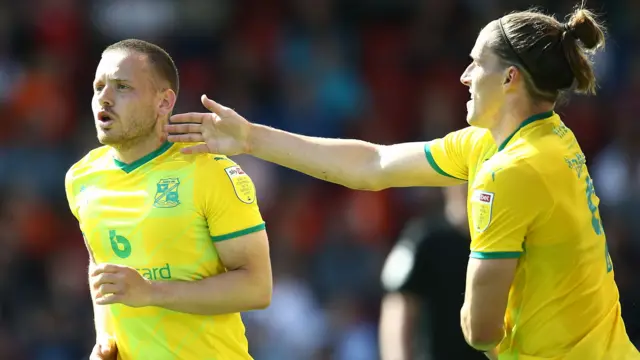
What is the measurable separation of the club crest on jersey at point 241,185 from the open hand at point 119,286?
535 millimetres

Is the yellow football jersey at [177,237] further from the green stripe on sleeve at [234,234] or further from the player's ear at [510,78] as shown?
the player's ear at [510,78]

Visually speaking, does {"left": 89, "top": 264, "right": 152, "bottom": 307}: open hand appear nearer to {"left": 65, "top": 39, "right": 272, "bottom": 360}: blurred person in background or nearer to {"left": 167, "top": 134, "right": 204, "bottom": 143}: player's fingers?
{"left": 65, "top": 39, "right": 272, "bottom": 360}: blurred person in background

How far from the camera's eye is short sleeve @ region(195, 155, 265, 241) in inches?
163

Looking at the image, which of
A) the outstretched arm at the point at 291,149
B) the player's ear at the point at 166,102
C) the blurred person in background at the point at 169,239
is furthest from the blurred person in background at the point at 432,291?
the player's ear at the point at 166,102

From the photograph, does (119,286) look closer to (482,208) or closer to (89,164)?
(89,164)

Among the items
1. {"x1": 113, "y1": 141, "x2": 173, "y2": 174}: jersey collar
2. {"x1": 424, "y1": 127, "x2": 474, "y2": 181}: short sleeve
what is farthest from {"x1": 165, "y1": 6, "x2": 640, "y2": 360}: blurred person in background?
{"x1": 113, "y1": 141, "x2": 173, "y2": 174}: jersey collar

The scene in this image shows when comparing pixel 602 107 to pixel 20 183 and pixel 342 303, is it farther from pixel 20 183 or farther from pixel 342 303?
pixel 20 183

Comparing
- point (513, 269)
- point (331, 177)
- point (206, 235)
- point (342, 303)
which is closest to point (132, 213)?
point (206, 235)

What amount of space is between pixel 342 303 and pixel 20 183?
324 centimetres

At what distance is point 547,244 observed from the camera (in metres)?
3.53

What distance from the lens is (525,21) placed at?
3662 mm

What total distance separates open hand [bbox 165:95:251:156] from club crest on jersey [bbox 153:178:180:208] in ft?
0.45

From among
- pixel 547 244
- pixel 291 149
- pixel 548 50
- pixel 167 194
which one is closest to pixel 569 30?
pixel 548 50

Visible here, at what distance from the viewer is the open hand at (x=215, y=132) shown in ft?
13.8
